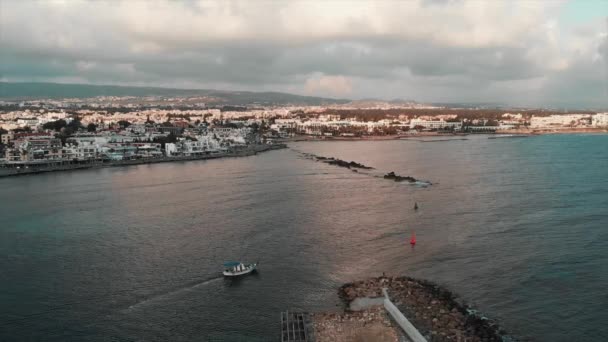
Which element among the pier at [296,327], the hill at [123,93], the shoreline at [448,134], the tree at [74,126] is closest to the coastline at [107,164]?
the tree at [74,126]

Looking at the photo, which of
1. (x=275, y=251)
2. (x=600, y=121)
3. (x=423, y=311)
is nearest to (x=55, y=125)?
(x=275, y=251)

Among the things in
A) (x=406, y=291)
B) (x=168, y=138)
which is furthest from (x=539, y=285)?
(x=168, y=138)

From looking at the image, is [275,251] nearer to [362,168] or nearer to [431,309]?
[431,309]

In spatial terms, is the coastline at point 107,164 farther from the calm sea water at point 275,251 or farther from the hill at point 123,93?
the hill at point 123,93

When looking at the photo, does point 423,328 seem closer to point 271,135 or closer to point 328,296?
point 328,296

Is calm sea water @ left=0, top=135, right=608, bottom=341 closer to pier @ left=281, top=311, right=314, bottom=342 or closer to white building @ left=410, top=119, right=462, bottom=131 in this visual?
pier @ left=281, top=311, right=314, bottom=342

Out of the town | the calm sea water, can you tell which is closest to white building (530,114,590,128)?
the town
